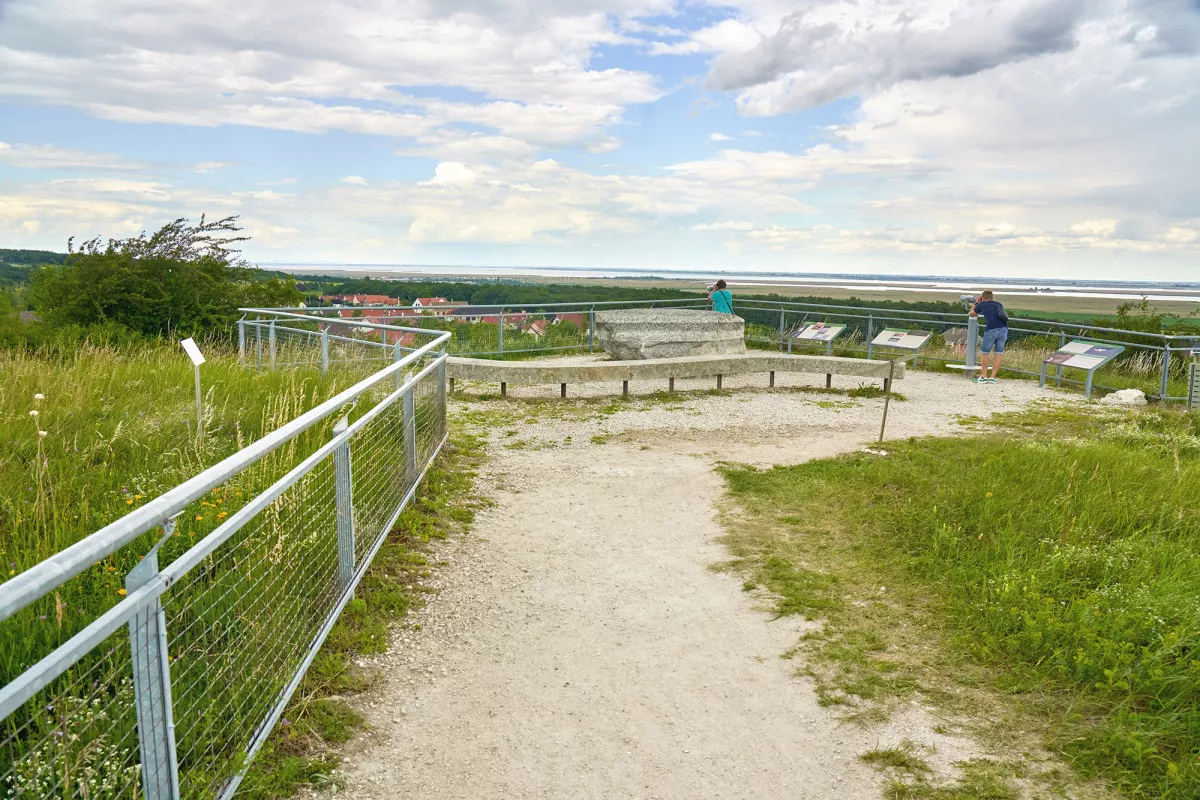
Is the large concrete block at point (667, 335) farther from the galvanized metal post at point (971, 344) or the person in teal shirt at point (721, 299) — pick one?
the galvanized metal post at point (971, 344)

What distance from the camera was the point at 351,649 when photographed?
4.30m

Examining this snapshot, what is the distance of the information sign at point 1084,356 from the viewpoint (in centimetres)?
1400

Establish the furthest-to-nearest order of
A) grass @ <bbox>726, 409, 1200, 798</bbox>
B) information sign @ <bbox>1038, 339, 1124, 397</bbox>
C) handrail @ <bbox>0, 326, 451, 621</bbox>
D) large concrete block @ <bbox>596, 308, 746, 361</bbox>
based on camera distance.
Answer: large concrete block @ <bbox>596, 308, 746, 361</bbox> < information sign @ <bbox>1038, 339, 1124, 397</bbox> < grass @ <bbox>726, 409, 1200, 798</bbox> < handrail @ <bbox>0, 326, 451, 621</bbox>

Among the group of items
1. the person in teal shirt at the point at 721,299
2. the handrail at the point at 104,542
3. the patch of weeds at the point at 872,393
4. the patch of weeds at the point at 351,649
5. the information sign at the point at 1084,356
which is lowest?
the patch of weeds at the point at 351,649

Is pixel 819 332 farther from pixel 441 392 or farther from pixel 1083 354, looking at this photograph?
pixel 441 392

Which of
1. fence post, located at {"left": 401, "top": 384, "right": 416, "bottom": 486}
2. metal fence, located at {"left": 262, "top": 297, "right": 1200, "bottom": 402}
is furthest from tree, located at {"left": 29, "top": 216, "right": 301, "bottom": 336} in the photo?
fence post, located at {"left": 401, "top": 384, "right": 416, "bottom": 486}

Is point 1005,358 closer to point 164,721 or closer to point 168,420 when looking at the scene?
point 168,420

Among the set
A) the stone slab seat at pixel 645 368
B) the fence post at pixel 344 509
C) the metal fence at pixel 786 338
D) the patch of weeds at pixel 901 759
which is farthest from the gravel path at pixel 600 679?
the metal fence at pixel 786 338

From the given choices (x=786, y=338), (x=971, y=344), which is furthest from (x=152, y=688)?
(x=786, y=338)

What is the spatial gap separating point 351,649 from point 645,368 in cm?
876

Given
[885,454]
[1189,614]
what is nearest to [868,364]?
[885,454]

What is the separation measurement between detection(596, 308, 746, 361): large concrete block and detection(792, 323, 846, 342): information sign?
286 cm

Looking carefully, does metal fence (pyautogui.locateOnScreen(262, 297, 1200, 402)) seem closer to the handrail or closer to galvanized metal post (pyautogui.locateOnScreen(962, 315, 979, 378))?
galvanized metal post (pyautogui.locateOnScreen(962, 315, 979, 378))

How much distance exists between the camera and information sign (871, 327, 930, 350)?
16828 millimetres
